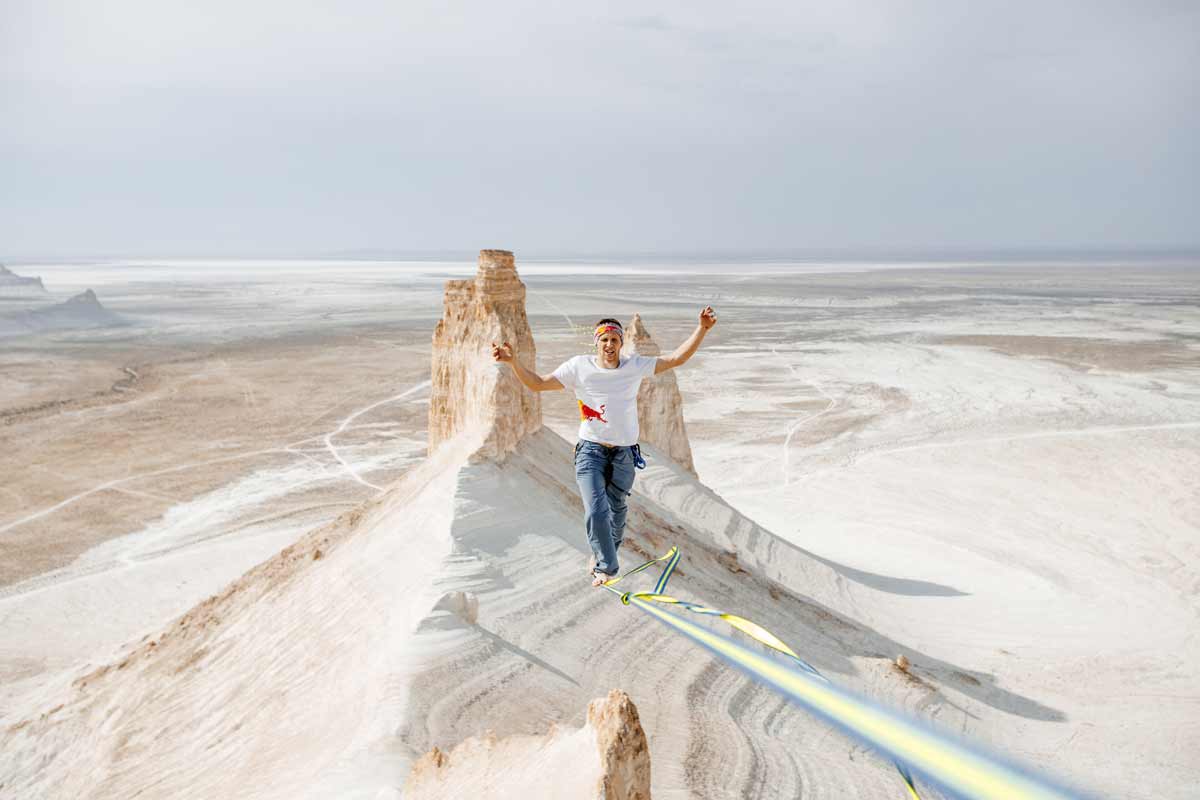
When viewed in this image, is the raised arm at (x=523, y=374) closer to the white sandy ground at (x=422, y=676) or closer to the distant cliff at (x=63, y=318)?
the white sandy ground at (x=422, y=676)

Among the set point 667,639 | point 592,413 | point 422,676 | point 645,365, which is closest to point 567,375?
point 592,413

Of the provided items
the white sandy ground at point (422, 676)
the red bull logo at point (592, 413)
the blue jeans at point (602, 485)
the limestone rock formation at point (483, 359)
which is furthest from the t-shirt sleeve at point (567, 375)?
the limestone rock formation at point (483, 359)

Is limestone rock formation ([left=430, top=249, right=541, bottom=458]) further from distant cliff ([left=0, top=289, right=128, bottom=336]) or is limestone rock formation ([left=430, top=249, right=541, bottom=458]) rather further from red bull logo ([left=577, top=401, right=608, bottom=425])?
distant cliff ([left=0, top=289, right=128, bottom=336])

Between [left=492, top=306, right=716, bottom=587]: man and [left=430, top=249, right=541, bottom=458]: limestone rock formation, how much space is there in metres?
6.55

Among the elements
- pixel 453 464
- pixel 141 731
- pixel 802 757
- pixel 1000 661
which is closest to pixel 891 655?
pixel 1000 661

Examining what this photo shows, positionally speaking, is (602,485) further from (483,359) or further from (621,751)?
(483,359)

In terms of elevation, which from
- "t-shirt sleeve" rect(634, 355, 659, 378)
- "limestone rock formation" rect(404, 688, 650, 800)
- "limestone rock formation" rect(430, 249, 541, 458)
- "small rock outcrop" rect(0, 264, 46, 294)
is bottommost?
"small rock outcrop" rect(0, 264, 46, 294)

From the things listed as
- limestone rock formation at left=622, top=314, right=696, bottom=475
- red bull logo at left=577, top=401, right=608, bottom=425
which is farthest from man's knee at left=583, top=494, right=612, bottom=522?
limestone rock formation at left=622, top=314, right=696, bottom=475

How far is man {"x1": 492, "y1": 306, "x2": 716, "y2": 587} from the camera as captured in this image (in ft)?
20.0

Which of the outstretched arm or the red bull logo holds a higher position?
the outstretched arm

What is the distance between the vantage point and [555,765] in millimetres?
5695

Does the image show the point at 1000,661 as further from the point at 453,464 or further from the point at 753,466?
the point at 753,466

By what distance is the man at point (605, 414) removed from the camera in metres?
6.09

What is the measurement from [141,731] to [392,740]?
15.2 feet
